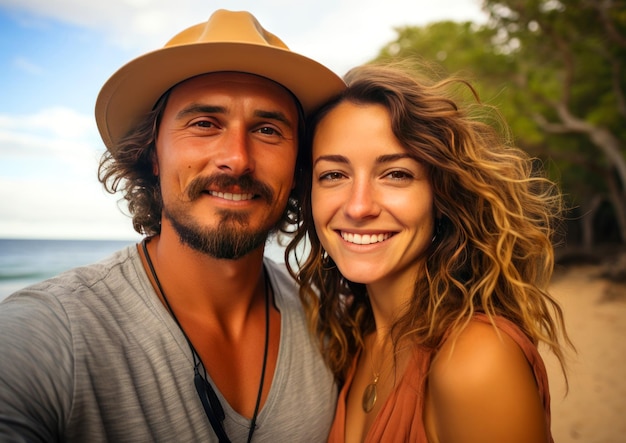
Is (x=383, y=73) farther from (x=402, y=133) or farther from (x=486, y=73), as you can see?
(x=486, y=73)

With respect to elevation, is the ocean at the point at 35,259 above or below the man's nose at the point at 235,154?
below

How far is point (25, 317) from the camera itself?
1.61 metres

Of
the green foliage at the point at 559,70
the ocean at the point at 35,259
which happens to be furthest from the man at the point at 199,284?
the ocean at the point at 35,259

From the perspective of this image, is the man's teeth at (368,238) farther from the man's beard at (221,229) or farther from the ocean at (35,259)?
the ocean at (35,259)

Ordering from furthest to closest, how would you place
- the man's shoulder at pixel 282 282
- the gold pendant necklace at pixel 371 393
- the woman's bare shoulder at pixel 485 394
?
1. the man's shoulder at pixel 282 282
2. the gold pendant necklace at pixel 371 393
3. the woman's bare shoulder at pixel 485 394

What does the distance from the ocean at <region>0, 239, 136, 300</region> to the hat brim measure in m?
17.2

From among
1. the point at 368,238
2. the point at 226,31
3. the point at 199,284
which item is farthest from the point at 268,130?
the point at 199,284

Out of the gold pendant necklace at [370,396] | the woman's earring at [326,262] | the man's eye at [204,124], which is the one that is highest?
the man's eye at [204,124]

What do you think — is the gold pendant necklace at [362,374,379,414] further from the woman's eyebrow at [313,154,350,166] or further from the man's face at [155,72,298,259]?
the woman's eyebrow at [313,154,350,166]

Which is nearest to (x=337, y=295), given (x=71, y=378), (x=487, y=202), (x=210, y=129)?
(x=487, y=202)

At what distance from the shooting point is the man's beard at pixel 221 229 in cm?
228

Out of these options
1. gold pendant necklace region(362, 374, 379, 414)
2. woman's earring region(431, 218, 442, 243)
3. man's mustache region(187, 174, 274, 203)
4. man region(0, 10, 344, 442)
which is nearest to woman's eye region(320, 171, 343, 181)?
man region(0, 10, 344, 442)

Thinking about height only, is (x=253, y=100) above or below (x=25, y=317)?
above

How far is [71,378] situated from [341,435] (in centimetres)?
135
